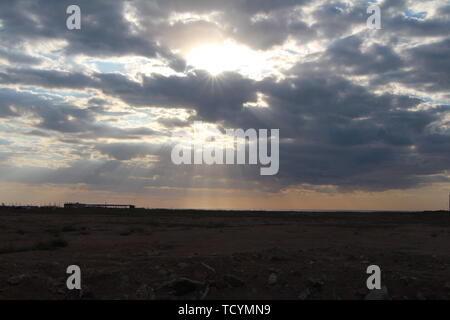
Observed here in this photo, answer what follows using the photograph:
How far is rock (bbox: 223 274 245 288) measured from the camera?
1049 cm

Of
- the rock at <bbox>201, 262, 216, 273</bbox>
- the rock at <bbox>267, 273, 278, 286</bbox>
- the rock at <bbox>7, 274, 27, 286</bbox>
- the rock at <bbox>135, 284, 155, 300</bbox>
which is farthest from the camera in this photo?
the rock at <bbox>201, 262, 216, 273</bbox>

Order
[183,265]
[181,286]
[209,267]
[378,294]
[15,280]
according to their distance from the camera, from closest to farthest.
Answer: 1. [378,294]
2. [181,286]
3. [15,280]
4. [209,267]
5. [183,265]

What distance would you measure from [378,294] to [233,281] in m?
3.49

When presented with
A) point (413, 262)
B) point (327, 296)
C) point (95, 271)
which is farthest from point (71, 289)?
point (413, 262)

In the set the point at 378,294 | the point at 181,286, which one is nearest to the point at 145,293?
the point at 181,286

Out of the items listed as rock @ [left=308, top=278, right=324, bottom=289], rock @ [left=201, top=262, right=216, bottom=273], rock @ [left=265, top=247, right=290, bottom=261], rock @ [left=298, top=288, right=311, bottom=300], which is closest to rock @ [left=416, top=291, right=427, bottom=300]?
rock @ [left=308, top=278, right=324, bottom=289]

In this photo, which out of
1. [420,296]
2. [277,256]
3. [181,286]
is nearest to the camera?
[420,296]

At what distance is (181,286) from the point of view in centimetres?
1020

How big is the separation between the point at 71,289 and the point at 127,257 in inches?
177

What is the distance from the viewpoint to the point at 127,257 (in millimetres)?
14703

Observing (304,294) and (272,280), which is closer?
(304,294)

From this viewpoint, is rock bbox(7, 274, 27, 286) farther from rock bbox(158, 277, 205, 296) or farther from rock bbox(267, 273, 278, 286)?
rock bbox(267, 273, 278, 286)

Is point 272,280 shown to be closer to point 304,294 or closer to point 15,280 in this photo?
point 304,294

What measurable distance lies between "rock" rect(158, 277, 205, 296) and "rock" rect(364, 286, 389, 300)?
4002 millimetres
